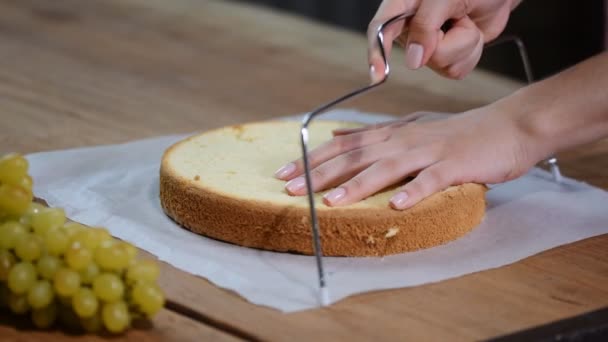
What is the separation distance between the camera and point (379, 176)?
4.44ft

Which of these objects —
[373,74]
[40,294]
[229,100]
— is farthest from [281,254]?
[229,100]

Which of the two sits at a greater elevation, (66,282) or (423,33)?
(423,33)

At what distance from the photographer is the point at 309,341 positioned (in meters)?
1.05

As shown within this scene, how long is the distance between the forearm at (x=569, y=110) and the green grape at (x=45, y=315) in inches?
28.6

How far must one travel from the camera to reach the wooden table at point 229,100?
1.11 m

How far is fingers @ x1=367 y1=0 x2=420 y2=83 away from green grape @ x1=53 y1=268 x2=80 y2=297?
452 mm

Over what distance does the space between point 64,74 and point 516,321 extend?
138 centimetres

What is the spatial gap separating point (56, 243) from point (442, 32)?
0.71 metres

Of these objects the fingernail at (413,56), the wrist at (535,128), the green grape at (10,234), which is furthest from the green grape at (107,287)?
the wrist at (535,128)

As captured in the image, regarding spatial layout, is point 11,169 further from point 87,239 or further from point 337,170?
point 337,170

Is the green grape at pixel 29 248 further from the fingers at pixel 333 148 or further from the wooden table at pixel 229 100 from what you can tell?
the fingers at pixel 333 148

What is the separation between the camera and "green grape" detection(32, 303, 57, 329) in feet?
3.49

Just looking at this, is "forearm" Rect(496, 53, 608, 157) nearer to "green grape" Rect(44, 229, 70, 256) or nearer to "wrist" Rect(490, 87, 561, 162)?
"wrist" Rect(490, 87, 561, 162)

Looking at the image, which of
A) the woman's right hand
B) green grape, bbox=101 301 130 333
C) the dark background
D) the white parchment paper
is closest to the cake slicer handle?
the white parchment paper
